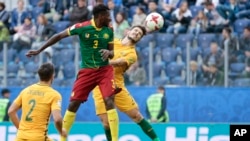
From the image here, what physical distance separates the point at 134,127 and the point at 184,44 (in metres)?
5.41

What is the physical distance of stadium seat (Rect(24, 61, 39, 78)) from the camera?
1029 inches

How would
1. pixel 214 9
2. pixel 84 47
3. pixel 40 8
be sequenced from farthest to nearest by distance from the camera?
pixel 40 8
pixel 214 9
pixel 84 47

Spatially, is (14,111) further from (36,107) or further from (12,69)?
(12,69)

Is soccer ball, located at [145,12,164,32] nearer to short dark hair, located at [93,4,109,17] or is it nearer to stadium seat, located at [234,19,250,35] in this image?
short dark hair, located at [93,4,109,17]

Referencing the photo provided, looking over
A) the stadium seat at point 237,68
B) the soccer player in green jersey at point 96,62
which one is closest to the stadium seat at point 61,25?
the stadium seat at point 237,68

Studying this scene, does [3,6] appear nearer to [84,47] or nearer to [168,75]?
[168,75]

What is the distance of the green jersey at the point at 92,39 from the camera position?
55.8 feet

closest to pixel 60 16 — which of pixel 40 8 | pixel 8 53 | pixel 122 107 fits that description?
pixel 40 8

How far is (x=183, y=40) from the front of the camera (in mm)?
25797

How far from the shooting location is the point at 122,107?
18156 millimetres

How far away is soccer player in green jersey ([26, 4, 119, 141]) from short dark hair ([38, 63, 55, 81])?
7.00 ft

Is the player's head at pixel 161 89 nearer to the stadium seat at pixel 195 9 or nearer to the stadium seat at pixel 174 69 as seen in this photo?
the stadium seat at pixel 174 69

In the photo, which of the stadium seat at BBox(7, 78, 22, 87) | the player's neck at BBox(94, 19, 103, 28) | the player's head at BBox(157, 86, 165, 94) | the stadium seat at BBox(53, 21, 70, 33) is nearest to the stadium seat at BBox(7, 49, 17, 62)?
the stadium seat at BBox(7, 78, 22, 87)

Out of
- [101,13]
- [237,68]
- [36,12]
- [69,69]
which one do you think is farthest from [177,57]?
[101,13]
